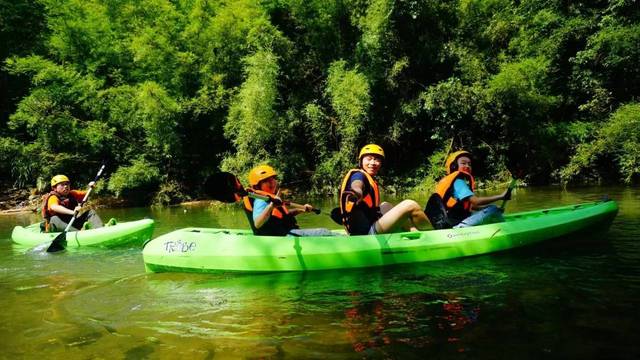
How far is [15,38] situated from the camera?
1903cm

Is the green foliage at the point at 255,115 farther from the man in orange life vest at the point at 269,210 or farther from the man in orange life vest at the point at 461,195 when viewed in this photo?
the man in orange life vest at the point at 461,195

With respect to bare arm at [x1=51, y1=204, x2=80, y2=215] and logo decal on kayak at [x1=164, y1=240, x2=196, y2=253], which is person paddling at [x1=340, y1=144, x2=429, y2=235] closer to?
logo decal on kayak at [x1=164, y1=240, x2=196, y2=253]

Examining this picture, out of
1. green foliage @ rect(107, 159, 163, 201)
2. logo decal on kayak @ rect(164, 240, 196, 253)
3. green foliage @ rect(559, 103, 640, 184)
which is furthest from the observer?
green foliage @ rect(107, 159, 163, 201)

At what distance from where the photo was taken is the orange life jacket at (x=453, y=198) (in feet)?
17.9

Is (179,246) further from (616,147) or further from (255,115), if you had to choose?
(616,147)

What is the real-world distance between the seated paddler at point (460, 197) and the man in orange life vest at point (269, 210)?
123 centimetres

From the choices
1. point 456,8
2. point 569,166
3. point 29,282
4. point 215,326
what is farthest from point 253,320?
point 456,8

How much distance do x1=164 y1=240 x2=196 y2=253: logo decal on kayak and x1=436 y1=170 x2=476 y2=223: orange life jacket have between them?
8.35ft

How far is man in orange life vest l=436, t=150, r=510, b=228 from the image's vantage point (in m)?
5.42

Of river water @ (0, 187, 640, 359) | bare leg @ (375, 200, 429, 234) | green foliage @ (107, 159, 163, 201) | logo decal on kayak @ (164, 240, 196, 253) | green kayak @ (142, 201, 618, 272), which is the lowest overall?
river water @ (0, 187, 640, 359)

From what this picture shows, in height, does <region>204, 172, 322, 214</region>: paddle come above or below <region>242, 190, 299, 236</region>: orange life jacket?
above

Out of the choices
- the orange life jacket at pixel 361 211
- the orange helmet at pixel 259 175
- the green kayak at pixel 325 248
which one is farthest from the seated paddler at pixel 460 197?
the orange helmet at pixel 259 175

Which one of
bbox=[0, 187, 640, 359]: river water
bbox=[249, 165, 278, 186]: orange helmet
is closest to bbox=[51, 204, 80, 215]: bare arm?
bbox=[0, 187, 640, 359]: river water

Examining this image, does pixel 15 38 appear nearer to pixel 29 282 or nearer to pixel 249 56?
pixel 249 56
